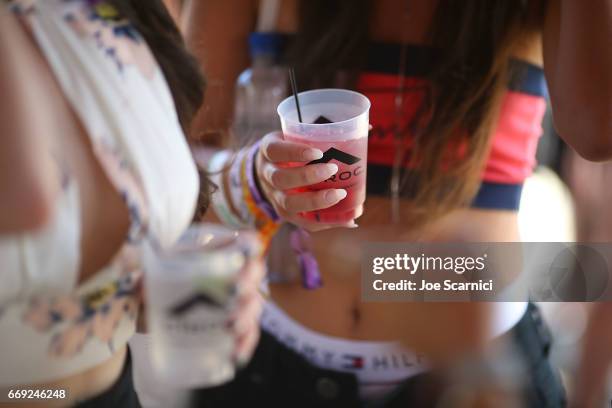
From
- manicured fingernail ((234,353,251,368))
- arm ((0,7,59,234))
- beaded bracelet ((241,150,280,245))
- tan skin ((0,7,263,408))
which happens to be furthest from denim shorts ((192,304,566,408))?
arm ((0,7,59,234))

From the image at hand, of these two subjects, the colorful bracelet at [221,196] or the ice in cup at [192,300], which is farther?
the colorful bracelet at [221,196]

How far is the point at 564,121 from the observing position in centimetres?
68

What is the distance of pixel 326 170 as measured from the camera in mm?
558

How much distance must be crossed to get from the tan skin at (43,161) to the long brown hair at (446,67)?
31cm

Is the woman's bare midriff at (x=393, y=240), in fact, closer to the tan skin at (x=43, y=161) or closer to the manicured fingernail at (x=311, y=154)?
the manicured fingernail at (x=311, y=154)

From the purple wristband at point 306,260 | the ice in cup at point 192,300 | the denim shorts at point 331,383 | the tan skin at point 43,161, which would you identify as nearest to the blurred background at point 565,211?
the denim shorts at point 331,383

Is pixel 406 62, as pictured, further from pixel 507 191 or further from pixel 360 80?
pixel 507 191

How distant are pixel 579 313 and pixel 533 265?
5.6 inches

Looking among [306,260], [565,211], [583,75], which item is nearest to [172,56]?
[306,260]

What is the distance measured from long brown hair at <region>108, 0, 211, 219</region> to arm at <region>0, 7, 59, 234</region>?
0.12 metres

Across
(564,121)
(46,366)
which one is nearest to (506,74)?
(564,121)

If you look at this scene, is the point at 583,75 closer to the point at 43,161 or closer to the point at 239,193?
the point at 239,193

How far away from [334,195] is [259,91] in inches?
8.8

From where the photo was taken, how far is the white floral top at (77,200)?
0.44m
